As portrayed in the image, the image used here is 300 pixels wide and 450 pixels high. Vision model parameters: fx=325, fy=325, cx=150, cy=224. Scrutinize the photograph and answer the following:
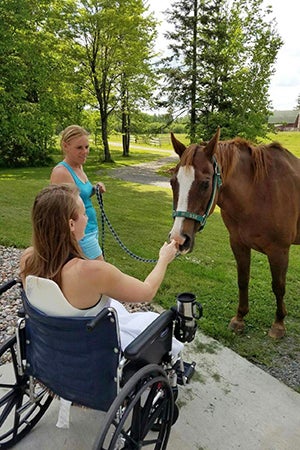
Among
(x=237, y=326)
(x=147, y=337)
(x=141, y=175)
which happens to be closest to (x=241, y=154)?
(x=237, y=326)

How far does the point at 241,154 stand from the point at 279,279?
1102 mm

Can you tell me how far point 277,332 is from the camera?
2.85 meters

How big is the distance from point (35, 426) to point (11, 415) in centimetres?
17

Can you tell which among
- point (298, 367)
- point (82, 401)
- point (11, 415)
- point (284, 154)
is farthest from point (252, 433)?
point (284, 154)

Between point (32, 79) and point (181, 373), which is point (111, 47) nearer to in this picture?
point (32, 79)

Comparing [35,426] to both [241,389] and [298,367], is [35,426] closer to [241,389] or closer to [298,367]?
[241,389]

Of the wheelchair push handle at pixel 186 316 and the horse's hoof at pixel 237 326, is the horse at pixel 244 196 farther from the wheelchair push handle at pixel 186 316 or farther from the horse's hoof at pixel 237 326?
the wheelchair push handle at pixel 186 316

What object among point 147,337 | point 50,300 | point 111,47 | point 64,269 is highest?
point 111,47

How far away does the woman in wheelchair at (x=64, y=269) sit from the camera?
131 centimetres

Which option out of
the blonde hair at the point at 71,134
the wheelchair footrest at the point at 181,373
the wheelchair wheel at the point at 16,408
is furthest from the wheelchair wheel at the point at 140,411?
the blonde hair at the point at 71,134

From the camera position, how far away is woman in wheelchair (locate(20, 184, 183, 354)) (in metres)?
1.31

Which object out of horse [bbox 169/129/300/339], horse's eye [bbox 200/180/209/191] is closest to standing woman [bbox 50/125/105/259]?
horse [bbox 169/129/300/339]

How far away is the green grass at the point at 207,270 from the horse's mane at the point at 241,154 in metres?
1.40

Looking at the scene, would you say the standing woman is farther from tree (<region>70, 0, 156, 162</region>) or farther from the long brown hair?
tree (<region>70, 0, 156, 162</region>)
